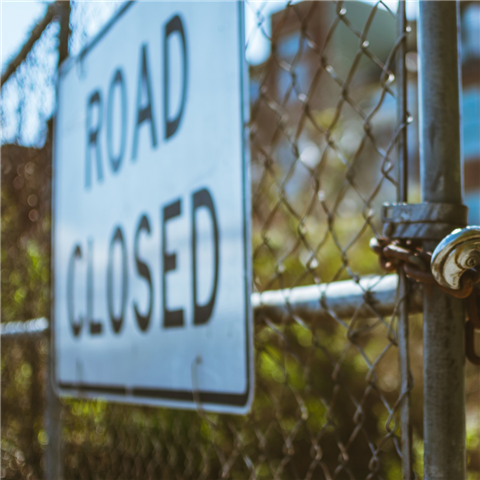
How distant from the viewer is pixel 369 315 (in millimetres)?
722

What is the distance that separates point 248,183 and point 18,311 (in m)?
1.78

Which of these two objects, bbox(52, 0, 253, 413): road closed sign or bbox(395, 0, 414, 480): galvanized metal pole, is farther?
bbox(52, 0, 253, 413): road closed sign

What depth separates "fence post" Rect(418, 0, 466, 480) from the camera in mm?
607

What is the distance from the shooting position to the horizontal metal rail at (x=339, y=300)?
2.27ft

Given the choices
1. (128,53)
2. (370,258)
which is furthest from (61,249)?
(370,258)

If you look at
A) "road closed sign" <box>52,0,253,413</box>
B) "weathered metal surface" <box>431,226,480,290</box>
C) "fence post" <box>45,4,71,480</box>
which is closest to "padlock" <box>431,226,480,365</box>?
"weathered metal surface" <box>431,226,480,290</box>

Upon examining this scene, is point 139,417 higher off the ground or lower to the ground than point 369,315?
lower

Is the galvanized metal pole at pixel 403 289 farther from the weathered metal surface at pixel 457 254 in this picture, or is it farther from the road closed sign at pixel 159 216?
the road closed sign at pixel 159 216

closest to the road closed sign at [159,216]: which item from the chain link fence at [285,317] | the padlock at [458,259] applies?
the chain link fence at [285,317]

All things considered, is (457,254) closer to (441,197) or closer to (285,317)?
(441,197)

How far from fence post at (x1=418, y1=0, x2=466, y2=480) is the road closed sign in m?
0.28

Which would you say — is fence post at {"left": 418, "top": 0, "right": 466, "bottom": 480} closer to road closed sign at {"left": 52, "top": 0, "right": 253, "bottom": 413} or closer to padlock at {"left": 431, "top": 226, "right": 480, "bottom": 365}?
padlock at {"left": 431, "top": 226, "right": 480, "bottom": 365}

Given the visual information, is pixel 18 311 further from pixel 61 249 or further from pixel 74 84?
pixel 74 84

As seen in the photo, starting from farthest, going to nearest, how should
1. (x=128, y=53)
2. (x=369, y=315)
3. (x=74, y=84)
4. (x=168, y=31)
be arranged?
(x=74, y=84) → (x=128, y=53) → (x=168, y=31) → (x=369, y=315)
